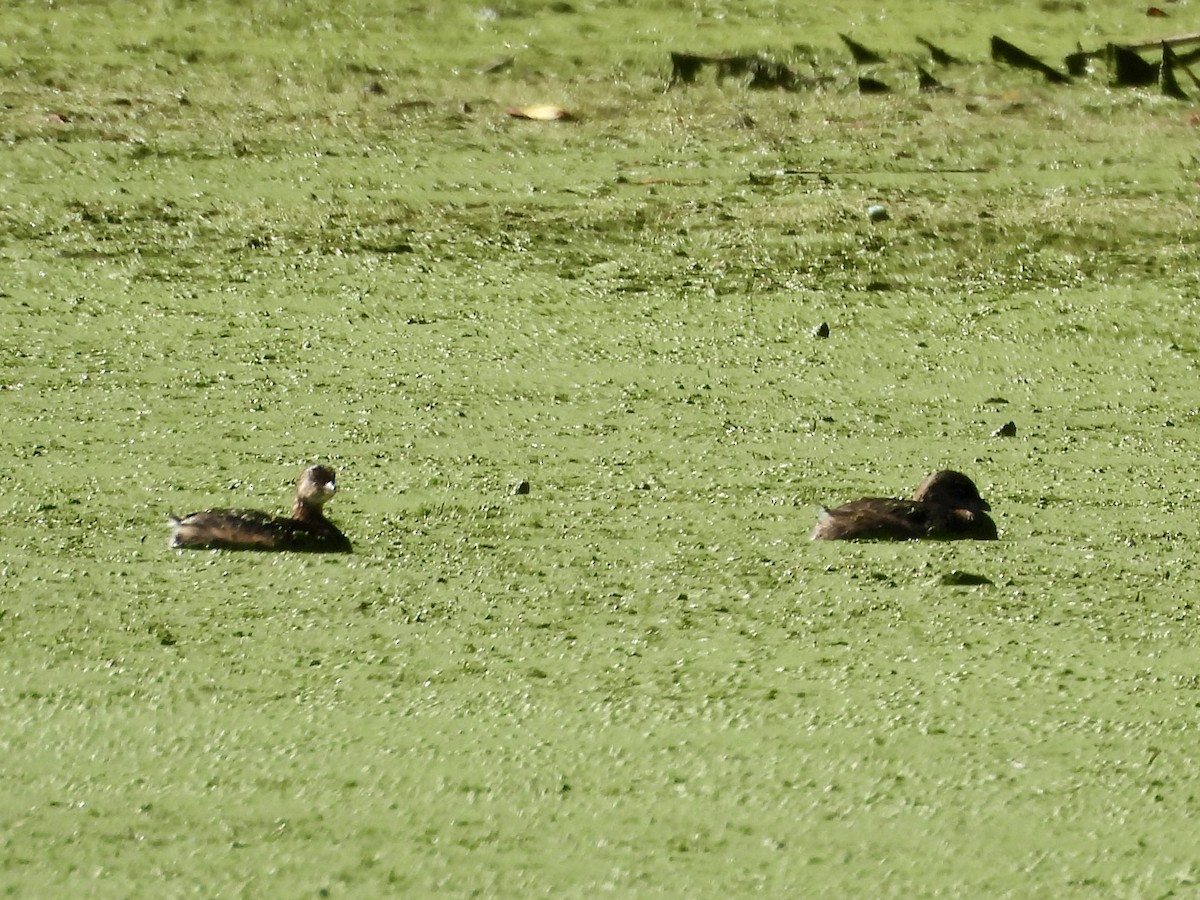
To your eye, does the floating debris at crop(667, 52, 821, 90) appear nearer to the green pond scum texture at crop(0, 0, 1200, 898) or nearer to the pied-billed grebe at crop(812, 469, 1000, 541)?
the green pond scum texture at crop(0, 0, 1200, 898)

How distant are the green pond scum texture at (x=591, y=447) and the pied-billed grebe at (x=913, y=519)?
4 centimetres

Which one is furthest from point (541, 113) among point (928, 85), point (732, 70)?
point (928, 85)

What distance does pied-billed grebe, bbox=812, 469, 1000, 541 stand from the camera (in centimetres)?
254

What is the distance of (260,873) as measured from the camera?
1617 millimetres

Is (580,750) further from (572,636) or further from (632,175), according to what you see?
(632,175)

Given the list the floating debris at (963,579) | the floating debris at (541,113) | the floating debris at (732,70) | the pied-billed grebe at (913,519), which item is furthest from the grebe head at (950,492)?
the floating debris at (732,70)

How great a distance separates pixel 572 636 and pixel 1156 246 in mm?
2233

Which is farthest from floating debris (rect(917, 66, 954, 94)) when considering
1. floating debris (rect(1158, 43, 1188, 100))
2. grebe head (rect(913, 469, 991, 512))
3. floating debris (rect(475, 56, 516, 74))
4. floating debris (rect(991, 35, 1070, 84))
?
grebe head (rect(913, 469, 991, 512))

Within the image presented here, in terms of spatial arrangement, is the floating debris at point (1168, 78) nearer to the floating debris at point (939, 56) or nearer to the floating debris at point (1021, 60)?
the floating debris at point (1021, 60)

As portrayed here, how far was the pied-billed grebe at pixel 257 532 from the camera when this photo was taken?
2455 millimetres

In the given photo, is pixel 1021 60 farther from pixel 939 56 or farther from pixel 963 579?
pixel 963 579

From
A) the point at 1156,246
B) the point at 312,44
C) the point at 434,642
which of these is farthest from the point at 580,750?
the point at 312,44

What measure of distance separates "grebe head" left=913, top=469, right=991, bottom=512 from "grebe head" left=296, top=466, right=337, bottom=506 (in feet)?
2.31

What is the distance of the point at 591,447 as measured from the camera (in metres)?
3.03
